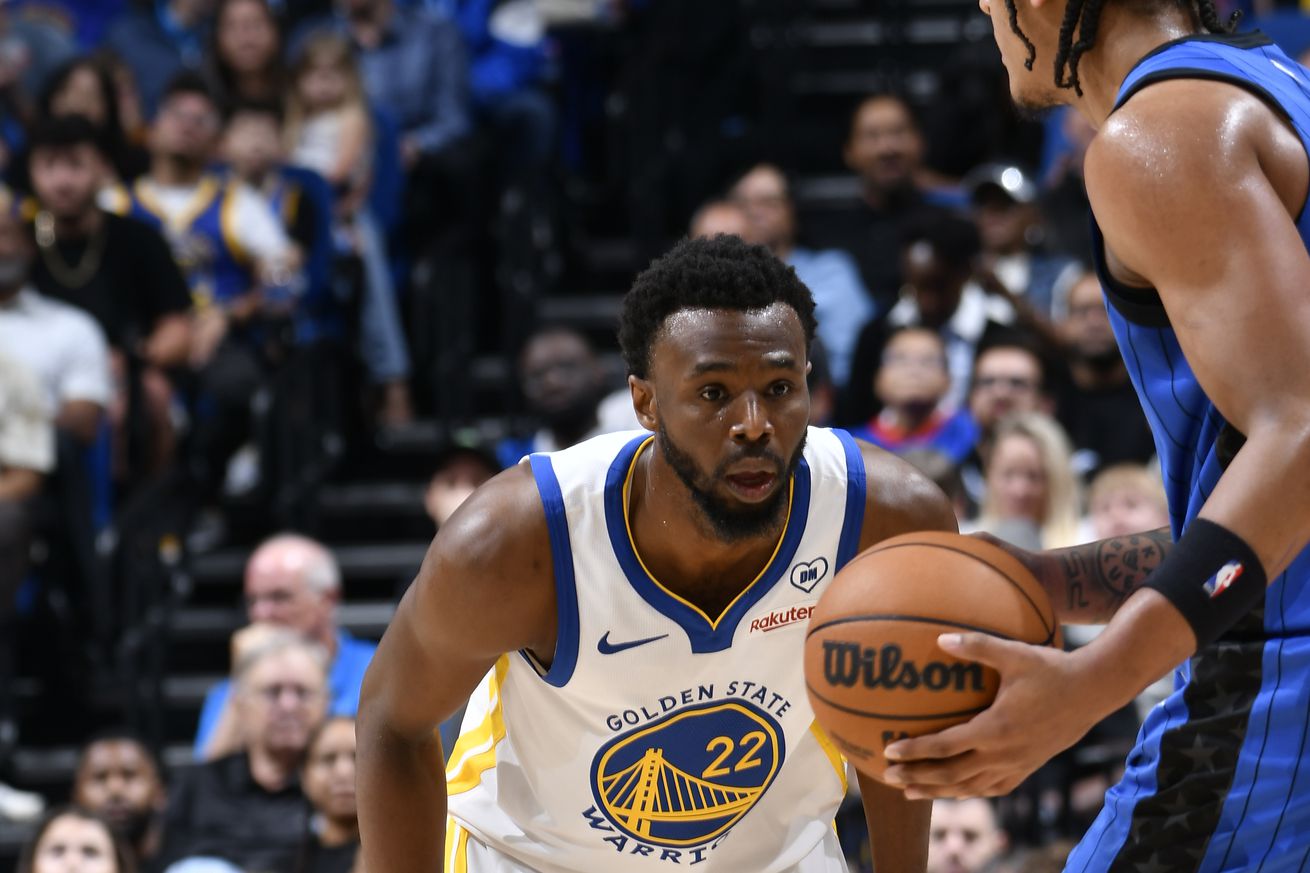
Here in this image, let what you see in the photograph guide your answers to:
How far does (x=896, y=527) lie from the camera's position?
3.40m

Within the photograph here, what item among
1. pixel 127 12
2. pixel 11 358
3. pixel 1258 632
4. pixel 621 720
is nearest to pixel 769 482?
pixel 621 720

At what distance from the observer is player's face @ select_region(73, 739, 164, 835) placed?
689 cm

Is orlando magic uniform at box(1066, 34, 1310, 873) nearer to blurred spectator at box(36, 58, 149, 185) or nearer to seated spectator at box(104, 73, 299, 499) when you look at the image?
seated spectator at box(104, 73, 299, 499)

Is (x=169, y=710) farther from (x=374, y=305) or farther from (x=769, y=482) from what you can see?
(x=769, y=482)

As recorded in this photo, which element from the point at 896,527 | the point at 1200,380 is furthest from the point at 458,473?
the point at 1200,380

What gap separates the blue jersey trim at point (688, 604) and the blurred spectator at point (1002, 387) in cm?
394

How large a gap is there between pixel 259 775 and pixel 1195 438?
4.81 m

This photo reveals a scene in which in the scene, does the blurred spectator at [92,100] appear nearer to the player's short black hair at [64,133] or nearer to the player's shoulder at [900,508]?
the player's short black hair at [64,133]

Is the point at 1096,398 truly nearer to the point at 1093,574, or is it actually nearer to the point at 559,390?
the point at 559,390

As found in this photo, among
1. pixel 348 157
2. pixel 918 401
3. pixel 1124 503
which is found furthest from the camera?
pixel 348 157

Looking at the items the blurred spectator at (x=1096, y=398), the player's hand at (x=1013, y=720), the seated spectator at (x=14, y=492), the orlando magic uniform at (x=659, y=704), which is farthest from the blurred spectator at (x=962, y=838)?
the player's hand at (x=1013, y=720)

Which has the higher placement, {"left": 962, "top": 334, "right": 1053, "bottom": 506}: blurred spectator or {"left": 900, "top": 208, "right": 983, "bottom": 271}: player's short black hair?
{"left": 900, "top": 208, "right": 983, "bottom": 271}: player's short black hair

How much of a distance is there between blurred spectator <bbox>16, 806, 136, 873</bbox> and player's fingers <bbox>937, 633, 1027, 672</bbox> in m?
4.51

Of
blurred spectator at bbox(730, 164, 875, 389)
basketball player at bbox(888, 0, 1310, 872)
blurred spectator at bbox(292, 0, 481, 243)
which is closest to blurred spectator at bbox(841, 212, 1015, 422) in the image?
blurred spectator at bbox(730, 164, 875, 389)
